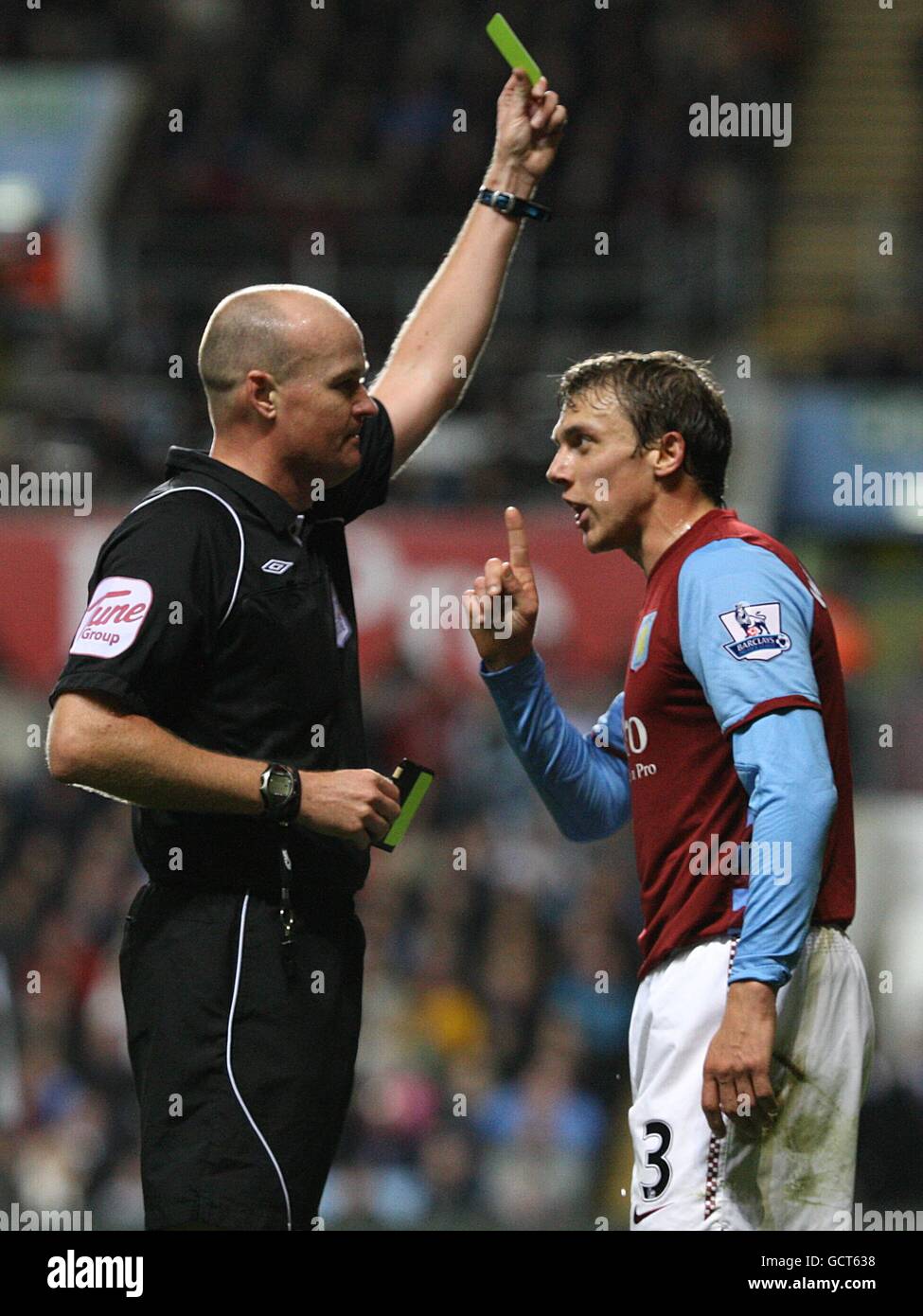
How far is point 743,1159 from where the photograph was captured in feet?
11.3

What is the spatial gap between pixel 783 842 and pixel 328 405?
3.96 ft

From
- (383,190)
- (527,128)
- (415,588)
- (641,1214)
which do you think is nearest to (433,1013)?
(415,588)

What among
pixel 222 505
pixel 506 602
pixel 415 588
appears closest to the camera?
pixel 222 505

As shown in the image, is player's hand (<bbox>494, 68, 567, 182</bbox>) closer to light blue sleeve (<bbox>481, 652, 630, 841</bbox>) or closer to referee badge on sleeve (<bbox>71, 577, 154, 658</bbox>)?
light blue sleeve (<bbox>481, 652, 630, 841</bbox>)

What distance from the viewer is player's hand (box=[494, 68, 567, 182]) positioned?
4336mm

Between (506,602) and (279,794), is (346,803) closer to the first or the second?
(279,794)

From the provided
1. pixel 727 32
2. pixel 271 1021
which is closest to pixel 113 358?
pixel 727 32

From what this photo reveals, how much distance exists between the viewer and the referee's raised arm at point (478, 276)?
172 inches

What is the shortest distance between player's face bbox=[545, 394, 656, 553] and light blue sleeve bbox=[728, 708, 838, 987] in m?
0.60

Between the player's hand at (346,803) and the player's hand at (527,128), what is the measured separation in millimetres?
1548

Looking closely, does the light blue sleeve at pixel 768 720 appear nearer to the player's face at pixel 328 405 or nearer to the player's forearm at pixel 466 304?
the player's face at pixel 328 405

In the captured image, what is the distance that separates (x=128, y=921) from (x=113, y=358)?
27.7 ft

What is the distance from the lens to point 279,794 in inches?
138

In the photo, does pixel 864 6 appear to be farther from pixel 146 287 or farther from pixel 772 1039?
pixel 772 1039
